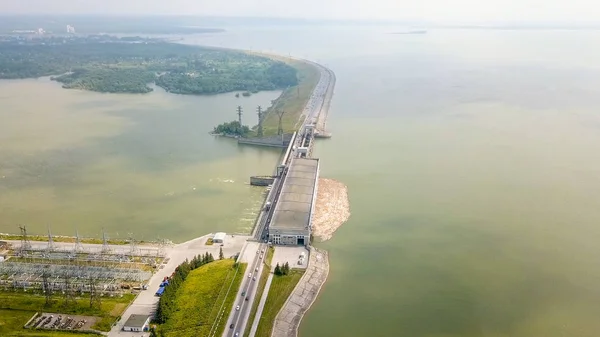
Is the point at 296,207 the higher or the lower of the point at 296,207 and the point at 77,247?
the higher

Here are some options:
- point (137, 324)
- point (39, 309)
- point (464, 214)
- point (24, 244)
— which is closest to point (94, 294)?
point (39, 309)

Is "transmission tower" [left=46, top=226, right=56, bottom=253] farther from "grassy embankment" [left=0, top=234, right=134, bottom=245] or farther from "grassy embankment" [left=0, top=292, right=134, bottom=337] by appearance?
"grassy embankment" [left=0, top=292, right=134, bottom=337]

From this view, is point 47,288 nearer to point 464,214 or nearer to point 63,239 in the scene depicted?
point 63,239

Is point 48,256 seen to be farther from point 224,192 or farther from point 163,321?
point 224,192

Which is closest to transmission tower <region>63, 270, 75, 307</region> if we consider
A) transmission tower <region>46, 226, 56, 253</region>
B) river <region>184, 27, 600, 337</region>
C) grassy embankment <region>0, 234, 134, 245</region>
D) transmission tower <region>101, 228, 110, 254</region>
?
transmission tower <region>101, 228, 110, 254</region>

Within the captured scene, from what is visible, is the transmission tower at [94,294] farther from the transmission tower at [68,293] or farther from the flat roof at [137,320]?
the flat roof at [137,320]
